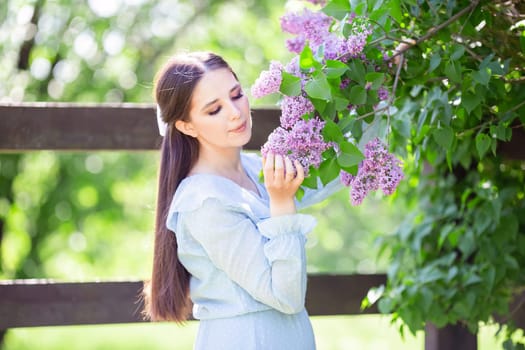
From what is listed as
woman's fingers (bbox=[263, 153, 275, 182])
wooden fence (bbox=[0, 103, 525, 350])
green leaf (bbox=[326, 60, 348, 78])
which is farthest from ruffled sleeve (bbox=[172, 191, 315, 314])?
wooden fence (bbox=[0, 103, 525, 350])

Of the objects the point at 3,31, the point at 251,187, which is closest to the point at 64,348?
the point at 3,31

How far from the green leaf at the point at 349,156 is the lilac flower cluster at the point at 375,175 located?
0.05m

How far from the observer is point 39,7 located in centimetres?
564

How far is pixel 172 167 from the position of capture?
1913 millimetres

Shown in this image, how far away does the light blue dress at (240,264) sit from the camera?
1.66m

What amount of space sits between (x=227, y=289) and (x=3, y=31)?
4275mm

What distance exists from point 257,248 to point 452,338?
3.23 ft

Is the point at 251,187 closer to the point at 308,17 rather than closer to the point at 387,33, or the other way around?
the point at 308,17

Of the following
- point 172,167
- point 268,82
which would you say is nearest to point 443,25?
point 268,82

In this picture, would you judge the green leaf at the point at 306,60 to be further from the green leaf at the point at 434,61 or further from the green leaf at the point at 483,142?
the green leaf at the point at 483,142

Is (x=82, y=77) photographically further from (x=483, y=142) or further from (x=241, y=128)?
(x=483, y=142)

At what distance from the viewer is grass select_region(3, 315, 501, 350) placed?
23.9 feet

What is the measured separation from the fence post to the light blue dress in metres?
0.71

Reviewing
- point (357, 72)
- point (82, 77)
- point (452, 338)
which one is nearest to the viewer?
point (357, 72)
